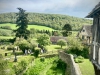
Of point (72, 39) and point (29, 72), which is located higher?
point (72, 39)

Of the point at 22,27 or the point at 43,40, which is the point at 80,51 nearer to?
the point at 43,40

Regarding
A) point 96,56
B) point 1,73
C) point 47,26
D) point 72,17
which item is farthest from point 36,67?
point 72,17

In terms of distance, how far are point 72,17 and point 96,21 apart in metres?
165

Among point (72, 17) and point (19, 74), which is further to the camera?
point (72, 17)

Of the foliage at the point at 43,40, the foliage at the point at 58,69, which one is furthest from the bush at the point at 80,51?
the foliage at the point at 43,40

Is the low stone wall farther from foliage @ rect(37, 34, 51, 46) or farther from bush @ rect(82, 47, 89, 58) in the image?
foliage @ rect(37, 34, 51, 46)

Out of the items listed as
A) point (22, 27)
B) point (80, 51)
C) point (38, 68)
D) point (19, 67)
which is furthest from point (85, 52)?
point (22, 27)

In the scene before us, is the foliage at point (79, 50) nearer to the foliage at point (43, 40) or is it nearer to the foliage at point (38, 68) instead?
the foliage at point (38, 68)

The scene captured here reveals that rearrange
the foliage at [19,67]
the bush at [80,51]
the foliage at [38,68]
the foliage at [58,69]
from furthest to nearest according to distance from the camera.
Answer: the bush at [80,51] → the foliage at [38,68] → the foliage at [58,69] → the foliage at [19,67]

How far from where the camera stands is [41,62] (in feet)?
142

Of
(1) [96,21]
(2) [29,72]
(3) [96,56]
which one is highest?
(1) [96,21]

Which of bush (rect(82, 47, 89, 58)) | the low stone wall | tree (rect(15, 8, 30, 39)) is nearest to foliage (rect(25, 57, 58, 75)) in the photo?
the low stone wall

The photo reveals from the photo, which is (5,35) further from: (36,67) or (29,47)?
(36,67)

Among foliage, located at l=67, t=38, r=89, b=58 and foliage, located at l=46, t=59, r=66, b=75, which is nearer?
foliage, located at l=46, t=59, r=66, b=75
